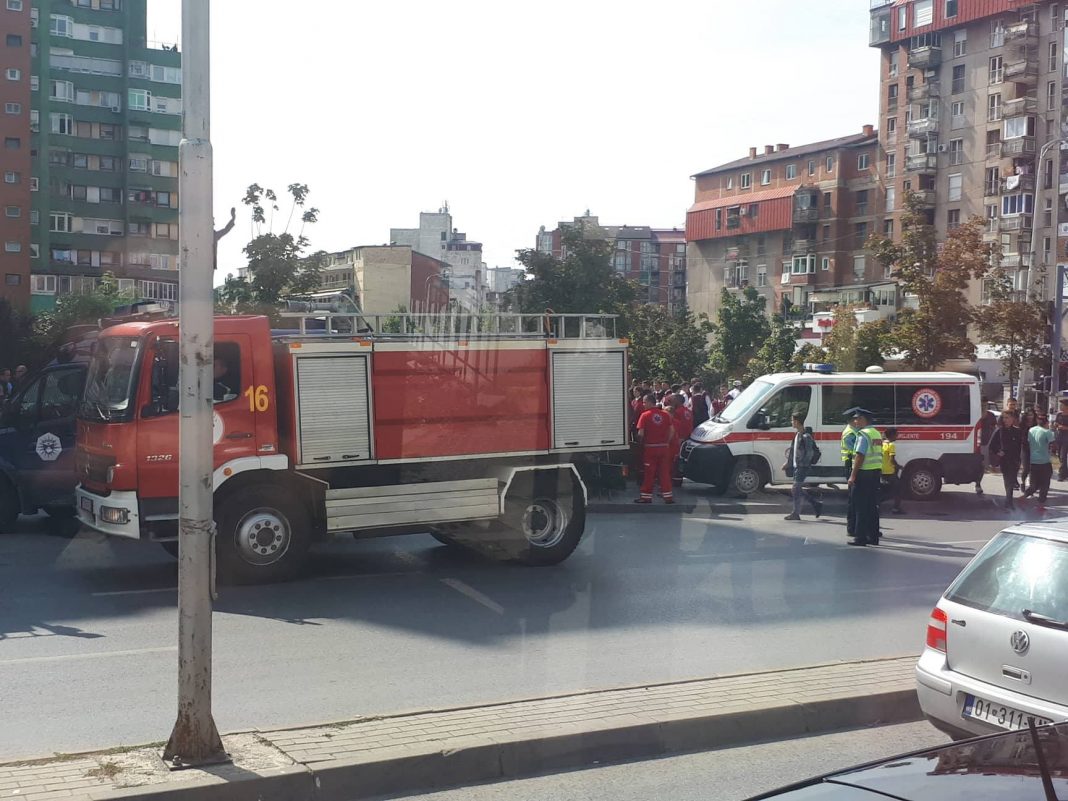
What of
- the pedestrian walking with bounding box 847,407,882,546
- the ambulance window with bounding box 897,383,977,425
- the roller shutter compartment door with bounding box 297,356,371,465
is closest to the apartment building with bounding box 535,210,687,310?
the ambulance window with bounding box 897,383,977,425

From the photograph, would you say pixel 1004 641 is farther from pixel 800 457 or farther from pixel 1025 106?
pixel 1025 106

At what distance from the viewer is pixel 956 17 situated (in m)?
71.8

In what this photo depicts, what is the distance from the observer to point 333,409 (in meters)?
11.2

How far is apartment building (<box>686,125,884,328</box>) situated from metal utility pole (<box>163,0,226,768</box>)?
70.5 metres

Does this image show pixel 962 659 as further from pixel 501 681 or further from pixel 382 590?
pixel 382 590

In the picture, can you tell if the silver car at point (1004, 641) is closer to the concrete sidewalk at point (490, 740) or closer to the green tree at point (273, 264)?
the concrete sidewalk at point (490, 740)

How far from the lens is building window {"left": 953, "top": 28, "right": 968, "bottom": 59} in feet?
236

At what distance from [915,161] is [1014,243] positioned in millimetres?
10292

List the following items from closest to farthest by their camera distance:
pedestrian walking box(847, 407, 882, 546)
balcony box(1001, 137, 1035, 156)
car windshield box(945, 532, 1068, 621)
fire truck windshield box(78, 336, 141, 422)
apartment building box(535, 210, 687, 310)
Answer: car windshield box(945, 532, 1068, 621)
fire truck windshield box(78, 336, 141, 422)
pedestrian walking box(847, 407, 882, 546)
balcony box(1001, 137, 1035, 156)
apartment building box(535, 210, 687, 310)

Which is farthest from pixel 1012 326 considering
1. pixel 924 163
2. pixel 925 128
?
pixel 925 128

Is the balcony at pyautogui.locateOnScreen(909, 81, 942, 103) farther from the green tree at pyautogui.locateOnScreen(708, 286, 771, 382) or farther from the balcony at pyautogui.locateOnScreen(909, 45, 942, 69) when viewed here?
the green tree at pyautogui.locateOnScreen(708, 286, 771, 382)

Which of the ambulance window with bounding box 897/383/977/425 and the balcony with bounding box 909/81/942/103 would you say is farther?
the balcony with bounding box 909/81/942/103

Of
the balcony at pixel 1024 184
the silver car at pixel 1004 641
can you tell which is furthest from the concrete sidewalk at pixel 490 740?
the balcony at pixel 1024 184

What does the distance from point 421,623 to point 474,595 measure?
51.9 inches
